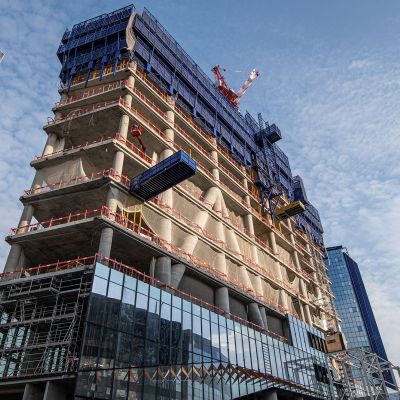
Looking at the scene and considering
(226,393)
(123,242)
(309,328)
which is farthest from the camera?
(309,328)

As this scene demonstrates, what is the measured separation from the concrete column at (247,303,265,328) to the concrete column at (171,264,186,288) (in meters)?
13.0

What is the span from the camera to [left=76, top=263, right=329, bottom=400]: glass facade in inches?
990

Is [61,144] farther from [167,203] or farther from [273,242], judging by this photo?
[273,242]

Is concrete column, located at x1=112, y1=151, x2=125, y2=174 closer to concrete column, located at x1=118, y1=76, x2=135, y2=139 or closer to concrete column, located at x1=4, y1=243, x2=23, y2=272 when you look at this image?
concrete column, located at x1=118, y1=76, x2=135, y2=139

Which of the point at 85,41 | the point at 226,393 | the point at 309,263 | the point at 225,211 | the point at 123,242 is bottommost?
the point at 226,393

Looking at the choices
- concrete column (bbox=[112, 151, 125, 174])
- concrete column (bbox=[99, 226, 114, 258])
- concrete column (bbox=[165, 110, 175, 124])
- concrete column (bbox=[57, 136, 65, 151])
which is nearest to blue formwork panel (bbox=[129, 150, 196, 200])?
concrete column (bbox=[112, 151, 125, 174])

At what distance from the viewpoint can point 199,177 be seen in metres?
51.4

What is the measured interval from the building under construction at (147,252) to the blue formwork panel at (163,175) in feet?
0.41

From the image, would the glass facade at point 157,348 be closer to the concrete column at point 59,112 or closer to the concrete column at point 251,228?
the concrete column at point 251,228

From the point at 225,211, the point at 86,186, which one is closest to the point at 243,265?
the point at 225,211

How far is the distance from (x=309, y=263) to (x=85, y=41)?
184 feet

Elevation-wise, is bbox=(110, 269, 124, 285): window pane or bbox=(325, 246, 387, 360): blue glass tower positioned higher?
bbox=(325, 246, 387, 360): blue glass tower

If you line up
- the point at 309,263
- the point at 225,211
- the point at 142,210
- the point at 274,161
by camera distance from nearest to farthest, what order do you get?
the point at 142,210 < the point at 225,211 < the point at 274,161 < the point at 309,263

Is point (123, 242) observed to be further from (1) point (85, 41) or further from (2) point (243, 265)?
(1) point (85, 41)
